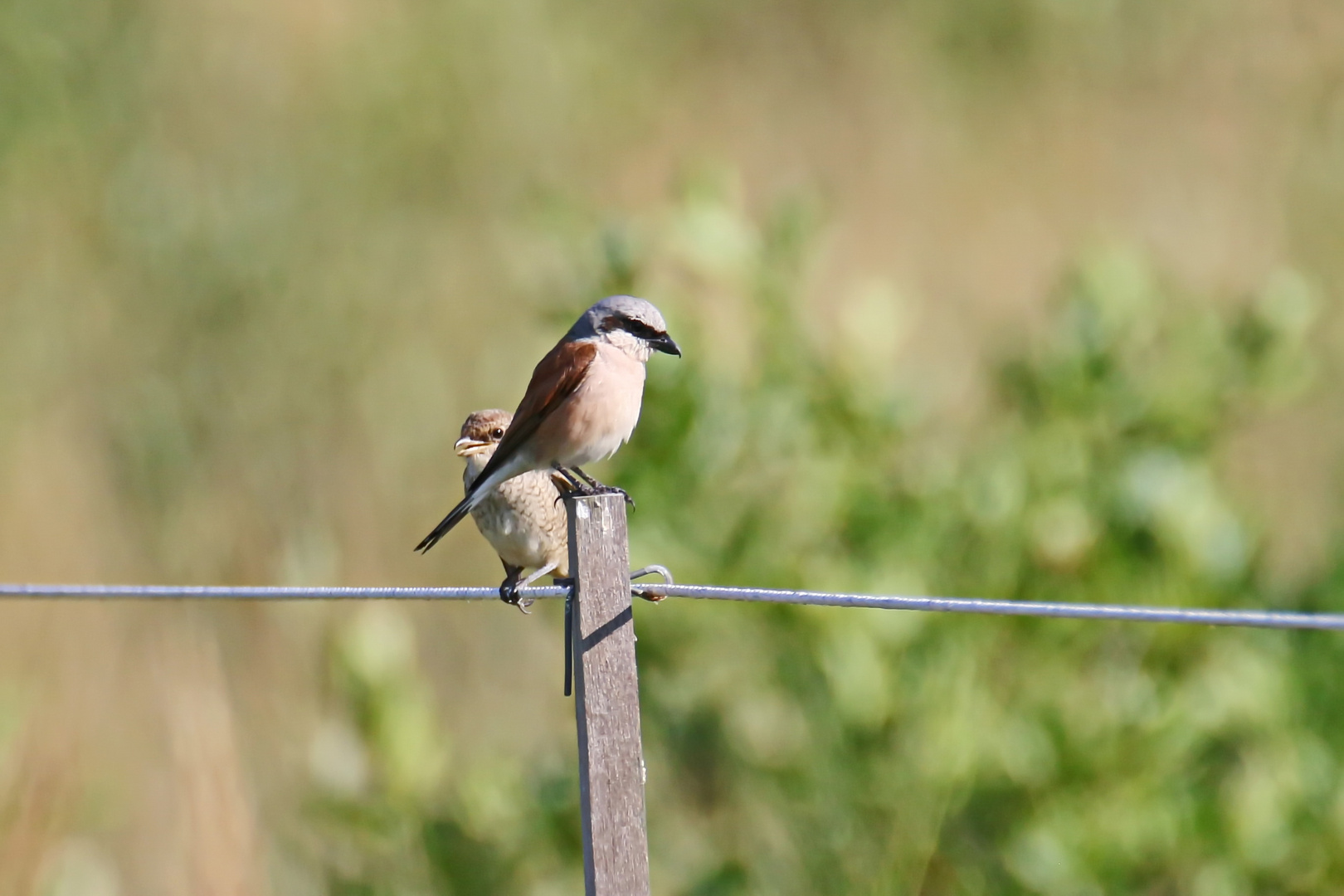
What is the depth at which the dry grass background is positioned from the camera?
5.81 meters

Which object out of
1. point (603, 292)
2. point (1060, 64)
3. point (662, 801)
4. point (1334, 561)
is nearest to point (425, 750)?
point (662, 801)

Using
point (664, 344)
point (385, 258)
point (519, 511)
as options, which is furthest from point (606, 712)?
point (385, 258)

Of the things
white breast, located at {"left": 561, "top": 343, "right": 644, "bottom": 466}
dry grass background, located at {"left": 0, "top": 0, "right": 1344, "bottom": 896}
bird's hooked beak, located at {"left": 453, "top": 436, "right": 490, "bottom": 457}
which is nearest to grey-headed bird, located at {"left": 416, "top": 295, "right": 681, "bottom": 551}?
white breast, located at {"left": 561, "top": 343, "right": 644, "bottom": 466}

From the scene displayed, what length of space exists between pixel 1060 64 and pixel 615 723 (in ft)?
25.1

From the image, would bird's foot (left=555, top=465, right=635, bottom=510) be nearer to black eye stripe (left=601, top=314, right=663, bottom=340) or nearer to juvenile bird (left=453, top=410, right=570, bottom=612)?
black eye stripe (left=601, top=314, right=663, bottom=340)

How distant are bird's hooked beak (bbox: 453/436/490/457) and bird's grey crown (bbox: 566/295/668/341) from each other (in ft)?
1.50

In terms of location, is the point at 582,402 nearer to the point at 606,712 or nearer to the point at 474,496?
the point at 474,496

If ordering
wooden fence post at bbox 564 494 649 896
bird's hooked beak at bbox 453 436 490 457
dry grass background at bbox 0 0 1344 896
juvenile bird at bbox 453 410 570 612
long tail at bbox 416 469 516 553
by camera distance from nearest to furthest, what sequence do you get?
wooden fence post at bbox 564 494 649 896, long tail at bbox 416 469 516 553, bird's hooked beak at bbox 453 436 490 457, juvenile bird at bbox 453 410 570 612, dry grass background at bbox 0 0 1344 896

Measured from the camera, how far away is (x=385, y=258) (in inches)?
272

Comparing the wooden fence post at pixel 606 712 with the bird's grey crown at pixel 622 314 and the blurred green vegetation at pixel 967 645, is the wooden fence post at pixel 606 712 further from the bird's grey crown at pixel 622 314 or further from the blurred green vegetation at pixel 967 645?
the blurred green vegetation at pixel 967 645

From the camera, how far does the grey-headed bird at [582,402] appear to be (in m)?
3.17

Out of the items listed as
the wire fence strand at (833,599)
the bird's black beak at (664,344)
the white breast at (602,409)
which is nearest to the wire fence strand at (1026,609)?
the wire fence strand at (833,599)

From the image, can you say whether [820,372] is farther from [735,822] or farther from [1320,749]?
[1320,749]

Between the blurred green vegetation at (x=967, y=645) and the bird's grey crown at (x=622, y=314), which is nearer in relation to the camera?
the bird's grey crown at (x=622, y=314)
